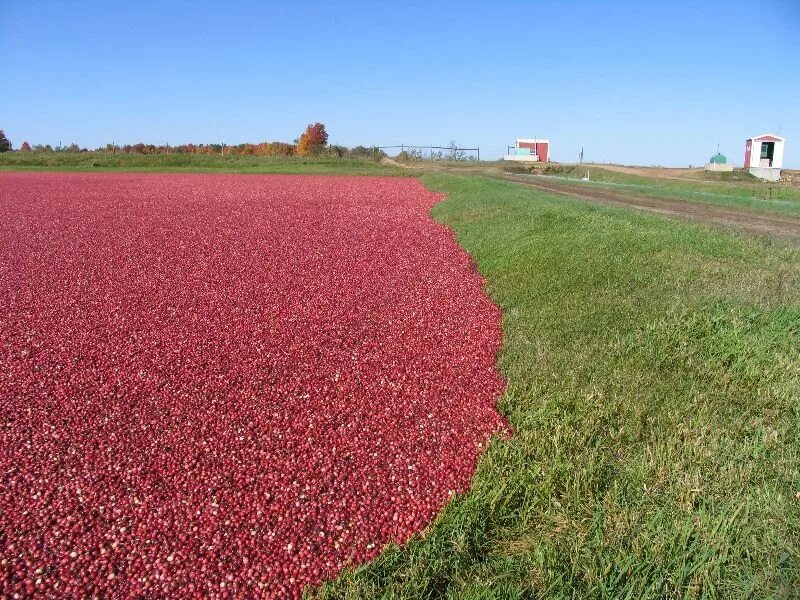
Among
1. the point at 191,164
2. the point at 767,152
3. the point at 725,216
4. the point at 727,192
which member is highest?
the point at 767,152

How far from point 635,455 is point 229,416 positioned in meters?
3.06

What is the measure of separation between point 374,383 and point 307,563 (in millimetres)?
2279

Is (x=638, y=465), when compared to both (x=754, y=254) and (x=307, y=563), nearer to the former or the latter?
(x=307, y=563)

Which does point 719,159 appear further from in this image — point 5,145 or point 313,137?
point 5,145

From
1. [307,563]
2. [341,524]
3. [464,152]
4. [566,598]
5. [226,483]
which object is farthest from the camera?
[464,152]

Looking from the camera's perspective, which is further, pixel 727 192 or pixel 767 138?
pixel 767 138

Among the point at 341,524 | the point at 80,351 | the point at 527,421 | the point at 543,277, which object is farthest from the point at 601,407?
the point at 80,351

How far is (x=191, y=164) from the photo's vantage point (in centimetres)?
5075

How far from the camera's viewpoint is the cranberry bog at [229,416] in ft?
10.5

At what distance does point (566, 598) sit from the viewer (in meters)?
2.85

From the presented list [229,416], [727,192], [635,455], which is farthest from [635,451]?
[727,192]

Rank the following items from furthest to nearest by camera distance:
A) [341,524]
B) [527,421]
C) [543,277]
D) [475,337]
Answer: [543,277] → [475,337] → [527,421] → [341,524]

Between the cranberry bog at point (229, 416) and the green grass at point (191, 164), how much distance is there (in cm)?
3648

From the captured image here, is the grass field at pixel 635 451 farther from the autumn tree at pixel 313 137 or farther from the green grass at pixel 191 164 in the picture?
the autumn tree at pixel 313 137
